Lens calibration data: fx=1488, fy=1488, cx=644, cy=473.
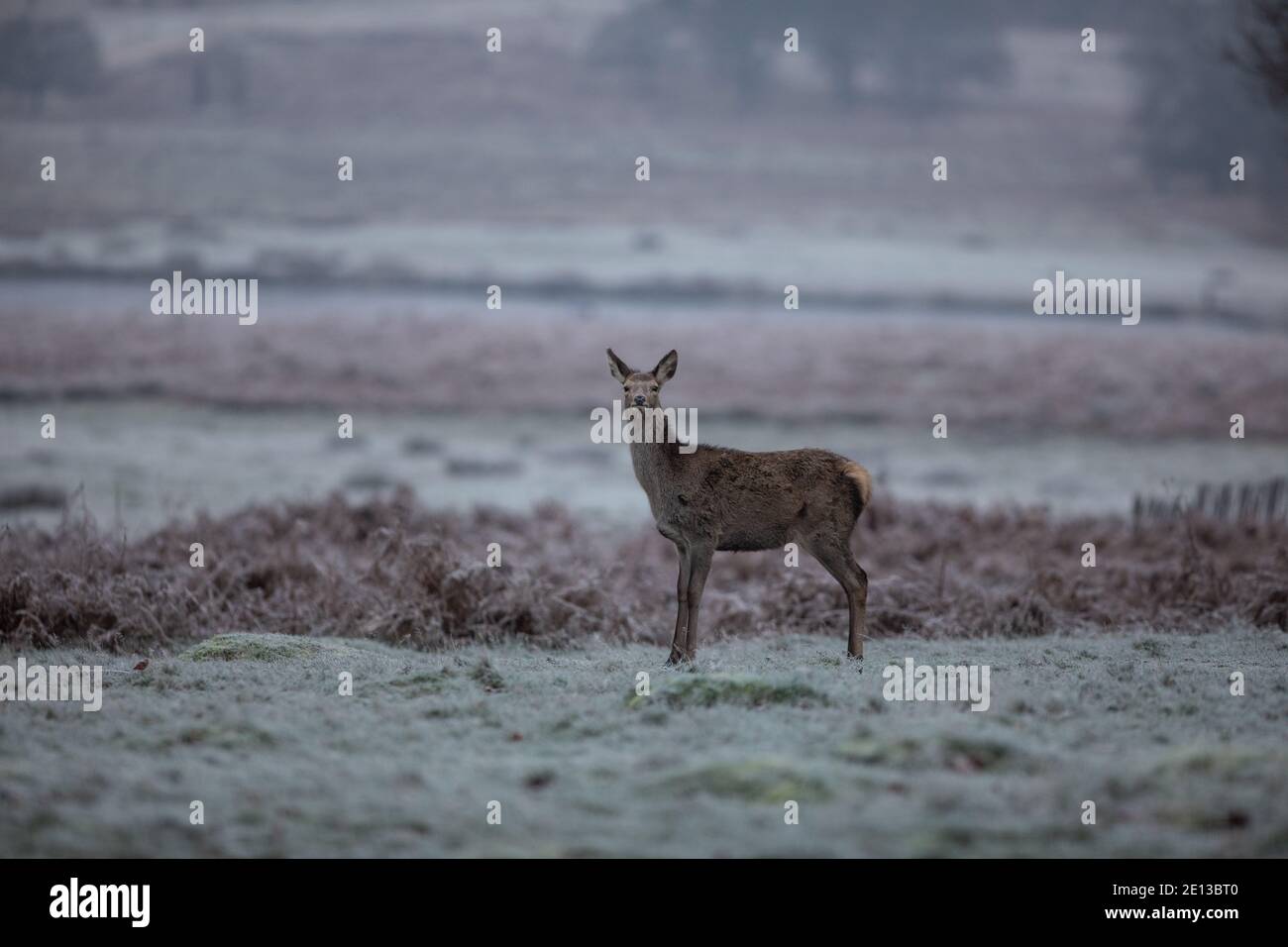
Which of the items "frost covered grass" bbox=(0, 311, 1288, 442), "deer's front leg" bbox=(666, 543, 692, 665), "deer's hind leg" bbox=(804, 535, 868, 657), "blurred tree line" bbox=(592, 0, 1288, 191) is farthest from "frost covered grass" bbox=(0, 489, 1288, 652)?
"blurred tree line" bbox=(592, 0, 1288, 191)

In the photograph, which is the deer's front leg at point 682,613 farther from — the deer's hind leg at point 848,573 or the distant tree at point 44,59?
the distant tree at point 44,59

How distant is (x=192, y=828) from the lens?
685 cm

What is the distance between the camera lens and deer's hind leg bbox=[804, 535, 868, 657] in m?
10.7

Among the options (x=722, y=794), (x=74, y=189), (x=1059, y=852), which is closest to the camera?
(x=1059, y=852)

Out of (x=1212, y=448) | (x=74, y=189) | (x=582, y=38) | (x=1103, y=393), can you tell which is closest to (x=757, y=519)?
(x=1212, y=448)

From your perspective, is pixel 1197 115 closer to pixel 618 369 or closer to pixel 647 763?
pixel 618 369

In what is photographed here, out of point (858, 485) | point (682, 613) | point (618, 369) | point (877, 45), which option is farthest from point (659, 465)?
point (877, 45)

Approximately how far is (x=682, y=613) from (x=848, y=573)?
1247 millimetres

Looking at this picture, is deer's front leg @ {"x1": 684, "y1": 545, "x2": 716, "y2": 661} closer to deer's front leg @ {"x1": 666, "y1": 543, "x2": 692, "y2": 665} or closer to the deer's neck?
deer's front leg @ {"x1": 666, "y1": 543, "x2": 692, "y2": 665}

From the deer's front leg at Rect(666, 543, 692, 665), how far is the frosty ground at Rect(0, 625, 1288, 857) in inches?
10.0

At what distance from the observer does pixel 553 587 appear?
1377cm

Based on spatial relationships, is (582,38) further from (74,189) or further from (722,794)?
(722,794)

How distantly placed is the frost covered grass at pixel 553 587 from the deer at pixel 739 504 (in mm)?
2459
